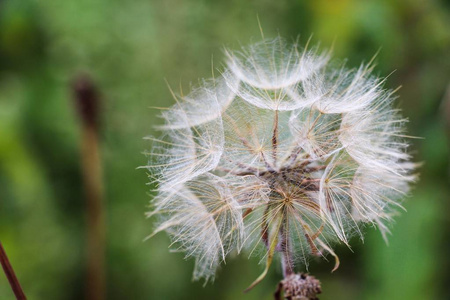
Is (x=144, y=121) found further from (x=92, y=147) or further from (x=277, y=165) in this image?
(x=277, y=165)

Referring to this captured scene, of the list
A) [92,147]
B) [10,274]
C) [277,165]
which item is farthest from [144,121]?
[10,274]

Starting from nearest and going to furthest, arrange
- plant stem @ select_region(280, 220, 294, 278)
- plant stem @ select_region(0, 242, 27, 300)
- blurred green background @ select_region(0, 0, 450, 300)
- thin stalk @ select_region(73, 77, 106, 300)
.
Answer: plant stem @ select_region(0, 242, 27, 300)
plant stem @ select_region(280, 220, 294, 278)
thin stalk @ select_region(73, 77, 106, 300)
blurred green background @ select_region(0, 0, 450, 300)

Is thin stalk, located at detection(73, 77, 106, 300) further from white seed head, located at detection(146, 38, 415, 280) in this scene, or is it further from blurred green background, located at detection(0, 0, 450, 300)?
white seed head, located at detection(146, 38, 415, 280)

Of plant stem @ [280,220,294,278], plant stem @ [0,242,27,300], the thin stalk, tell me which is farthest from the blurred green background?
plant stem @ [0,242,27,300]

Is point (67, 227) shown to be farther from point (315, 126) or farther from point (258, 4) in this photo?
point (315, 126)

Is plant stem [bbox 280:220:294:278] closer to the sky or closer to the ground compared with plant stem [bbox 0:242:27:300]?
closer to the sky

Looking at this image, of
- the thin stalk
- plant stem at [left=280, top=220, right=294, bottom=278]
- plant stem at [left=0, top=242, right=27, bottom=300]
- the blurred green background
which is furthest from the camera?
the blurred green background

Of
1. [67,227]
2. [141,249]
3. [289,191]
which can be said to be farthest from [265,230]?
[67,227]
